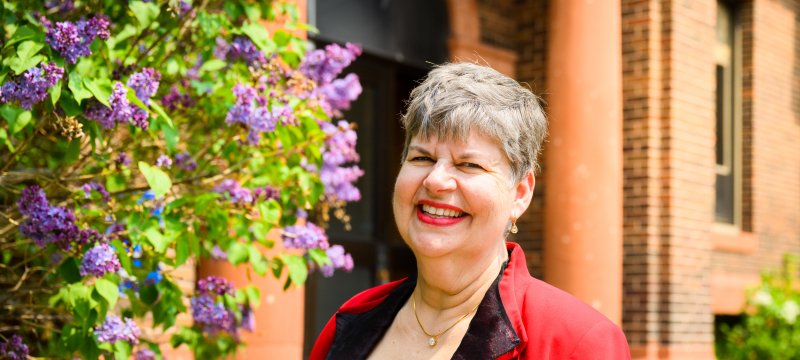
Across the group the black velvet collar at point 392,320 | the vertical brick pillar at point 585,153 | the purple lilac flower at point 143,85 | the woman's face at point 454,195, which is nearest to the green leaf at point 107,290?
the purple lilac flower at point 143,85

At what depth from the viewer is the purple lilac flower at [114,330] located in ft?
11.6

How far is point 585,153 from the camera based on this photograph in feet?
25.9

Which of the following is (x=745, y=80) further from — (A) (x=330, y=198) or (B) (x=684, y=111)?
(A) (x=330, y=198)

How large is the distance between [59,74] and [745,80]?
9.06m

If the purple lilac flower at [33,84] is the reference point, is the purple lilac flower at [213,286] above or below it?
below

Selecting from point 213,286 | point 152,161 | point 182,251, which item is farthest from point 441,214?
point 152,161

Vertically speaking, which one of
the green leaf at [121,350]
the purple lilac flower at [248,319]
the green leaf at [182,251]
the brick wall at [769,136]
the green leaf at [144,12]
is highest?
the brick wall at [769,136]

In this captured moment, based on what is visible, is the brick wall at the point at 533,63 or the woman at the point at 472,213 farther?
the brick wall at the point at 533,63

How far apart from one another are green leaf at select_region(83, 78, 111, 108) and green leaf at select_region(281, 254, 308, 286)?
1019 mm

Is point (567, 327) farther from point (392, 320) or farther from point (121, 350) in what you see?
point (121, 350)

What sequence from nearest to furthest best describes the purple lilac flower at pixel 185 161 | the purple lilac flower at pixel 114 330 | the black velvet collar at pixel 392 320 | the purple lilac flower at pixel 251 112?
1. the black velvet collar at pixel 392 320
2. the purple lilac flower at pixel 114 330
3. the purple lilac flower at pixel 251 112
4. the purple lilac flower at pixel 185 161

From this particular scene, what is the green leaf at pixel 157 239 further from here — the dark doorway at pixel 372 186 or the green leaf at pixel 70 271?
the dark doorway at pixel 372 186

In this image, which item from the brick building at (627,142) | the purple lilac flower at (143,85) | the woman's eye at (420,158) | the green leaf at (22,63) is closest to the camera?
the woman's eye at (420,158)

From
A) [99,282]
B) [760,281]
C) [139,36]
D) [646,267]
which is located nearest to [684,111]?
[646,267]
